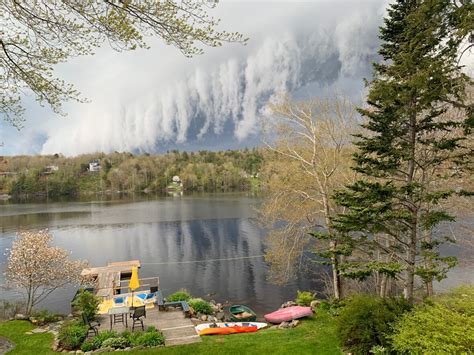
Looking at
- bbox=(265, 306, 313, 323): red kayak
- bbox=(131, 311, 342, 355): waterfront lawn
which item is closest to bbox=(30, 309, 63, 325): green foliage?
bbox=(131, 311, 342, 355): waterfront lawn

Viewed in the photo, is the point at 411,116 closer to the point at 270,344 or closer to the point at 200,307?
the point at 270,344

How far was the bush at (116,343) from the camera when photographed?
455 inches

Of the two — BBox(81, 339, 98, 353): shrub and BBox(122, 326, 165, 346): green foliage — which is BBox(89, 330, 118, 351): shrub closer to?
BBox(81, 339, 98, 353): shrub

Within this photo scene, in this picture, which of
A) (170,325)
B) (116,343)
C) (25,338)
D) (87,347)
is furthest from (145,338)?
(25,338)

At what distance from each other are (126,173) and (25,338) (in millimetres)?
140978

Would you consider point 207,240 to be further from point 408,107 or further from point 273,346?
point 408,107

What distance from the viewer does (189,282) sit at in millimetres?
28438

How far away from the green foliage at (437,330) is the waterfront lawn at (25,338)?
10.6m

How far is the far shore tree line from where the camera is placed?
126m

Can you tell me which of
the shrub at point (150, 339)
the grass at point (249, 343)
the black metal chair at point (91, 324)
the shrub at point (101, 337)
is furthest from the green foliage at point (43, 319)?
the shrub at point (150, 339)

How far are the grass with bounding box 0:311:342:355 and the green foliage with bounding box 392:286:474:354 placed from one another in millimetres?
2829

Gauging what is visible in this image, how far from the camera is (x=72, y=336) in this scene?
1194cm

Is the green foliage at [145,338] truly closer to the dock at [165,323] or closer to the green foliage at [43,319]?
the dock at [165,323]

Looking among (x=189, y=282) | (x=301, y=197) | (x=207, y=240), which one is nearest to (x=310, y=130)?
(x=301, y=197)
